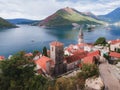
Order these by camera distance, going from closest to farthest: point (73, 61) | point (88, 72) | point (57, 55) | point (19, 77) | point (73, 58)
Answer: point (19, 77), point (88, 72), point (57, 55), point (73, 61), point (73, 58)

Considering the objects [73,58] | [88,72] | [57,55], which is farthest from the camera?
[73,58]

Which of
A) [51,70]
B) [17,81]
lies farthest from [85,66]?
[17,81]

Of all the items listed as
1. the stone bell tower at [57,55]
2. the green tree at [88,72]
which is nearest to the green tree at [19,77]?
the green tree at [88,72]

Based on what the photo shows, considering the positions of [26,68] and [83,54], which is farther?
[83,54]

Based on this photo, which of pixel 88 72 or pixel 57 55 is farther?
pixel 57 55

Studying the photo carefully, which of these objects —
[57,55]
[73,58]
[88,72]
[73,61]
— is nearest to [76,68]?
[73,61]

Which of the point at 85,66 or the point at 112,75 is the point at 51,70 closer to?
the point at 85,66

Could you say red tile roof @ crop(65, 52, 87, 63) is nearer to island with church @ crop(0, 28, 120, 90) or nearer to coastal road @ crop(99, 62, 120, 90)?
island with church @ crop(0, 28, 120, 90)

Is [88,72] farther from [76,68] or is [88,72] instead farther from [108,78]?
[76,68]
